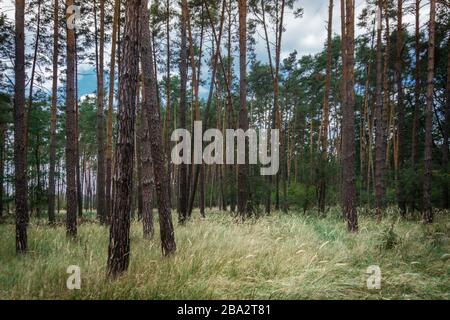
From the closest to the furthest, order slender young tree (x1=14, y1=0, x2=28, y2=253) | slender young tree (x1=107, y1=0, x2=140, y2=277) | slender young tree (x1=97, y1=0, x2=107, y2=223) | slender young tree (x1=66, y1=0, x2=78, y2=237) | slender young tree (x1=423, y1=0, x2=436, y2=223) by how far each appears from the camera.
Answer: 1. slender young tree (x1=107, y1=0, x2=140, y2=277)
2. slender young tree (x1=14, y1=0, x2=28, y2=253)
3. slender young tree (x1=66, y1=0, x2=78, y2=237)
4. slender young tree (x1=423, y1=0, x2=436, y2=223)
5. slender young tree (x1=97, y1=0, x2=107, y2=223)

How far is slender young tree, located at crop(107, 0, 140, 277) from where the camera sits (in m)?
3.64

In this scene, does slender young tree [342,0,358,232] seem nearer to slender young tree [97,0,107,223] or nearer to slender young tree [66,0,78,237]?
slender young tree [66,0,78,237]

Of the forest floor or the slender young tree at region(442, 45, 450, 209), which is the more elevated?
the slender young tree at region(442, 45, 450, 209)

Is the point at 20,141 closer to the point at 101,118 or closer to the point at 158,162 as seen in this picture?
the point at 158,162

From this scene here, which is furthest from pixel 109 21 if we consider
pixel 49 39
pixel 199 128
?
pixel 199 128

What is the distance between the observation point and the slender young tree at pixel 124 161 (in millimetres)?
3641

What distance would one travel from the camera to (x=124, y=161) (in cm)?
365

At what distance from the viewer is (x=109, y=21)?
1344 cm

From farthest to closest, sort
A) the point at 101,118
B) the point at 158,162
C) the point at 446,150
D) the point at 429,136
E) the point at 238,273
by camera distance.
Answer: the point at 446,150
the point at 101,118
the point at 429,136
the point at 158,162
the point at 238,273

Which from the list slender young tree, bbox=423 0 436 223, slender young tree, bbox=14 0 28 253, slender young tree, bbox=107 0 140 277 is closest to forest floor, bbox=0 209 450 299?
slender young tree, bbox=107 0 140 277

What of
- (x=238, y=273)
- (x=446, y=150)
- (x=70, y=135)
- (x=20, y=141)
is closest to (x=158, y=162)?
(x=238, y=273)

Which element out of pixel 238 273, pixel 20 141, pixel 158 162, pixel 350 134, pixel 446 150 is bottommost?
pixel 238 273
